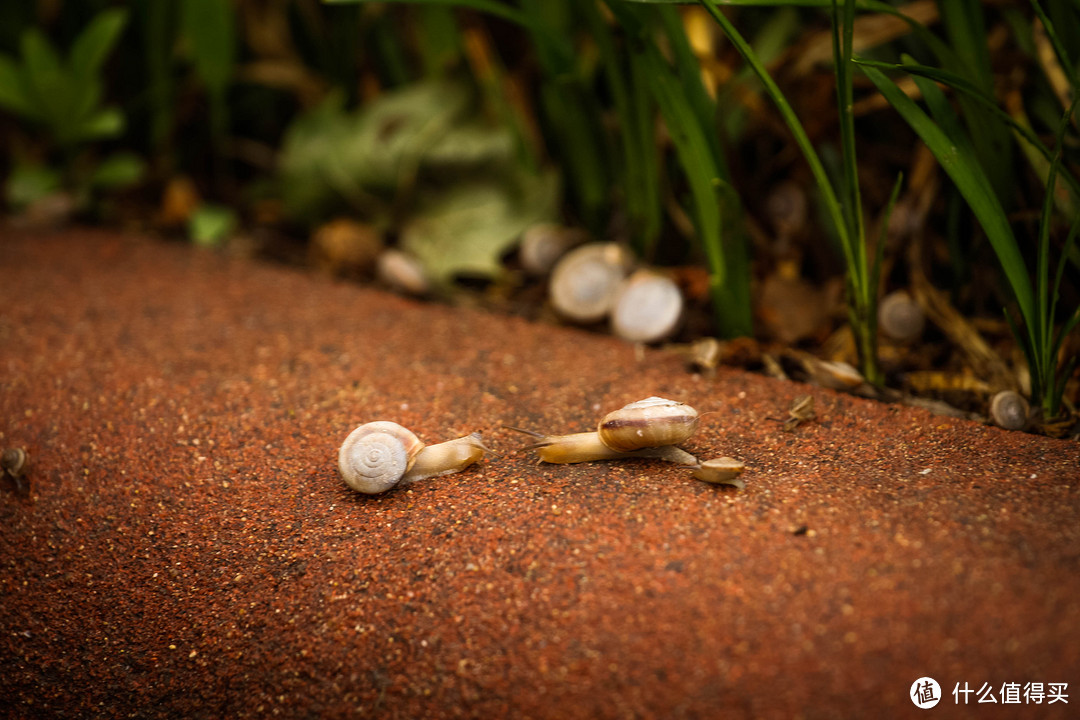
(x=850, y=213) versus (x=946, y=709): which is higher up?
(x=850, y=213)

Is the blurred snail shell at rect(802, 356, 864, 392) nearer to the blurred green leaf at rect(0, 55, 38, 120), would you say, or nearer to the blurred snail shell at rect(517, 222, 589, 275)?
the blurred snail shell at rect(517, 222, 589, 275)

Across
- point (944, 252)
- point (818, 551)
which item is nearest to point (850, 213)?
point (944, 252)

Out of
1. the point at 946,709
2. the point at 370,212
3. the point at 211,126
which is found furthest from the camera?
the point at 211,126

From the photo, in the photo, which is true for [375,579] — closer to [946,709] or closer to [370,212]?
[946,709]

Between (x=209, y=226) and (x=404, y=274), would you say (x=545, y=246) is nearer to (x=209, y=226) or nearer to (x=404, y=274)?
(x=404, y=274)

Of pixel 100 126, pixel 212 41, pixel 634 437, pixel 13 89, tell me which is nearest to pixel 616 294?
pixel 634 437

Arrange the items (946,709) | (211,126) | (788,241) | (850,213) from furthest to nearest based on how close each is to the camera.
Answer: (211,126), (788,241), (850,213), (946,709)
